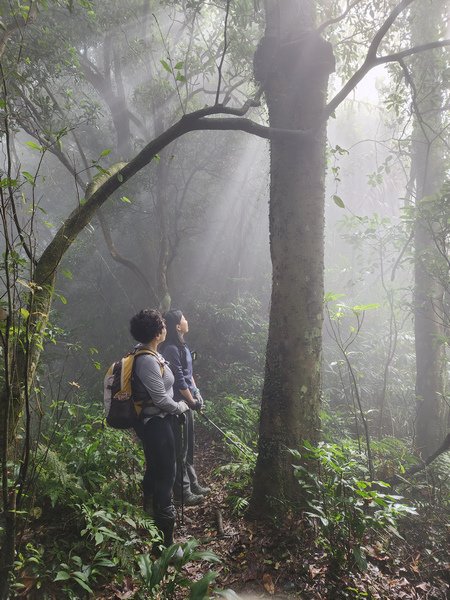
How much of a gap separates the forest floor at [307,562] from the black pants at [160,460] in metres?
0.52

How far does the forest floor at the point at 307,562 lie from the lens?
268cm

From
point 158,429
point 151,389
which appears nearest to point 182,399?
point 158,429

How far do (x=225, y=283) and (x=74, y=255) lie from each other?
5620 millimetres

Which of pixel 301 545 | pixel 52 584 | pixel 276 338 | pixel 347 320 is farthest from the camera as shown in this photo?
pixel 347 320

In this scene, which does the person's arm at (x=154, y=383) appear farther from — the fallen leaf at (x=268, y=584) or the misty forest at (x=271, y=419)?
the fallen leaf at (x=268, y=584)

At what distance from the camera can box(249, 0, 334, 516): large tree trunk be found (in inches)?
139

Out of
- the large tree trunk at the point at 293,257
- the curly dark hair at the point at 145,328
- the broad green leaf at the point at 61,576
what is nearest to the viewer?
the broad green leaf at the point at 61,576

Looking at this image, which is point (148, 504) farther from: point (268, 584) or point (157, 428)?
point (268, 584)

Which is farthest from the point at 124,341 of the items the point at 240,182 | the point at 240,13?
the point at 240,13

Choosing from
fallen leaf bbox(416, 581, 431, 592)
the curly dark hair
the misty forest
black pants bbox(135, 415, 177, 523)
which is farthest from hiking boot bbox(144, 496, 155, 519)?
fallen leaf bbox(416, 581, 431, 592)

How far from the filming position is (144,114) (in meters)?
14.0

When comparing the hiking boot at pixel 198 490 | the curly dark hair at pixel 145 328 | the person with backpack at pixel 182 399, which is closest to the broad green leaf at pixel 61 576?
the curly dark hair at pixel 145 328

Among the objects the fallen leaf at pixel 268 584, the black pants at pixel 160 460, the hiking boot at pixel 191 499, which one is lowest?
the fallen leaf at pixel 268 584

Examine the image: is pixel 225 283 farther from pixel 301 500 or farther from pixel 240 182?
pixel 301 500
